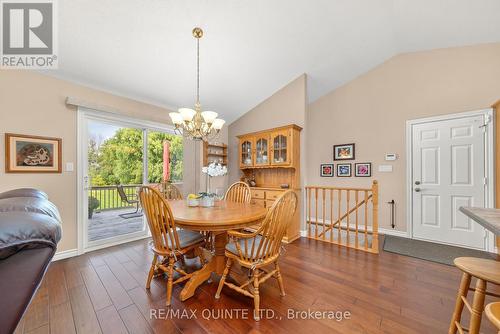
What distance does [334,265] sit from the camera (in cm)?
238

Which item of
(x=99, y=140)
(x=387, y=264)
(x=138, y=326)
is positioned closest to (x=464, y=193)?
(x=387, y=264)

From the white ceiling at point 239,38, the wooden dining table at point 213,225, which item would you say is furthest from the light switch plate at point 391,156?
the wooden dining table at point 213,225

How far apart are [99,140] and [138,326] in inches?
104

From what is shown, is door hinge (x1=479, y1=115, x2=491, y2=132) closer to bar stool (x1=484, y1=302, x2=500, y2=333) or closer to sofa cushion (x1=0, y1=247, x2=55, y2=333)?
bar stool (x1=484, y1=302, x2=500, y2=333)

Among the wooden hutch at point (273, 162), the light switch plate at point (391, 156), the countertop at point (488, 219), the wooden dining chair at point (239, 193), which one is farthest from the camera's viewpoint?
the light switch plate at point (391, 156)

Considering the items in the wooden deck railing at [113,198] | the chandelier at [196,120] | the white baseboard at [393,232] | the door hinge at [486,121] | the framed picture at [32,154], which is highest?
the door hinge at [486,121]

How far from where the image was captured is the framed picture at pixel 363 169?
377 centimetres

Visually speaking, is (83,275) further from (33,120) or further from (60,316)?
(33,120)

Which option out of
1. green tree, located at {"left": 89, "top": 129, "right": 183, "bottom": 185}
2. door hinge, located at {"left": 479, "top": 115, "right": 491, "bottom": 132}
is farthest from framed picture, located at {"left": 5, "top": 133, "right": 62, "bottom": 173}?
door hinge, located at {"left": 479, "top": 115, "right": 491, "bottom": 132}

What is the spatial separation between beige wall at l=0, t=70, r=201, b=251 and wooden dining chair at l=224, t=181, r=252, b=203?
209 cm

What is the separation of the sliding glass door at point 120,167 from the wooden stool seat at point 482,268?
12.1 feet

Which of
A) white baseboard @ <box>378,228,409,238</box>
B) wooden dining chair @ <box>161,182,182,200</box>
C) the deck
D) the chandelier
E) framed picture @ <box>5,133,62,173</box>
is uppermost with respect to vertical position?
the chandelier

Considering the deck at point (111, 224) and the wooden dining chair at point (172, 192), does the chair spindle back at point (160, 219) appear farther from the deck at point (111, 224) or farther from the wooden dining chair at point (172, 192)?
the deck at point (111, 224)

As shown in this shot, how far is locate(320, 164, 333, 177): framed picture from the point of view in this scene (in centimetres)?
421
